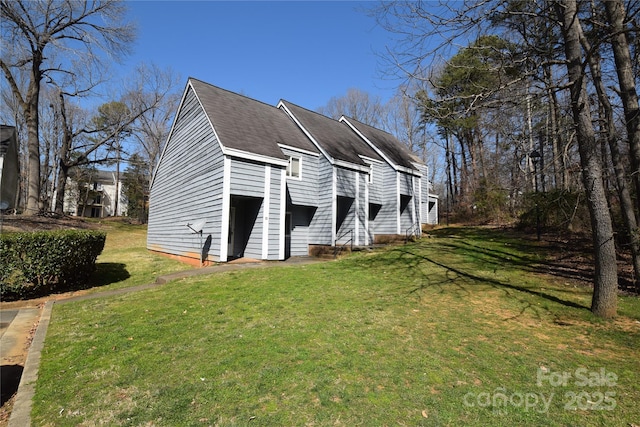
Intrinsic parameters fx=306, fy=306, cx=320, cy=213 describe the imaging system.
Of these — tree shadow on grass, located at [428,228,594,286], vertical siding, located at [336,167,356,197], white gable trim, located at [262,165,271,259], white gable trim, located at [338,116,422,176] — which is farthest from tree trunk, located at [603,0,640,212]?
white gable trim, located at [338,116,422,176]

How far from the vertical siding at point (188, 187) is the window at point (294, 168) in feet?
12.2

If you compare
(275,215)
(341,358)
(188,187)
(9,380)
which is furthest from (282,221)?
(9,380)

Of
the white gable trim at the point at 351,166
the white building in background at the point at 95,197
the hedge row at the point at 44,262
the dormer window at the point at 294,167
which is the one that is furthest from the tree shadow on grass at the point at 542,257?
the white building in background at the point at 95,197

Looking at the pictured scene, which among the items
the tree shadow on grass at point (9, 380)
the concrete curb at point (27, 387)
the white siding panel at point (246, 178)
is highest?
the white siding panel at point (246, 178)

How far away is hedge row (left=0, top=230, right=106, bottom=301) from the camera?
315 inches

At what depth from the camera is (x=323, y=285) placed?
7812mm

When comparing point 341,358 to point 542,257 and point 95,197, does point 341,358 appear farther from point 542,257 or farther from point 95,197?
point 95,197

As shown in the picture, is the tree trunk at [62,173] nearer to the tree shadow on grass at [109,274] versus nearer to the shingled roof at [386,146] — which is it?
the tree shadow on grass at [109,274]

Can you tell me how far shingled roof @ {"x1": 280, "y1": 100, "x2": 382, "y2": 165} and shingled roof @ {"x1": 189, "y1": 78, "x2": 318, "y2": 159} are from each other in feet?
2.36

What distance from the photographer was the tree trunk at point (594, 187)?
5.66 m

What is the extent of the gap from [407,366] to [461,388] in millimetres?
656

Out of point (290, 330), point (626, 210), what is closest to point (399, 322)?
point (290, 330)

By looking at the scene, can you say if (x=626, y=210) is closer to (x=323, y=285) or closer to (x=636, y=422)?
(x=636, y=422)

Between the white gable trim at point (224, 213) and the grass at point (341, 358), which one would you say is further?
the white gable trim at point (224, 213)
